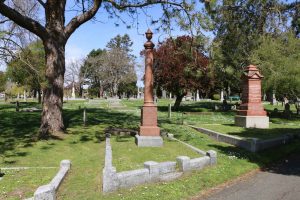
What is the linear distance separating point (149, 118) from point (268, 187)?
6734 mm

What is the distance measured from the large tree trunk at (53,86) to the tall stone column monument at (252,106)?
1100 cm

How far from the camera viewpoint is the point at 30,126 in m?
20.6

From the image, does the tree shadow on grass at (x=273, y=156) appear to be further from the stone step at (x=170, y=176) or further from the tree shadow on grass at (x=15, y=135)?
the tree shadow on grass at (x=15, y=135)

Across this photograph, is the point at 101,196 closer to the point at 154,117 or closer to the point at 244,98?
the point at 154,117

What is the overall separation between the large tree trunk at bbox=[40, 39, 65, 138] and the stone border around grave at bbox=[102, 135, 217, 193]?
5971 millimetres

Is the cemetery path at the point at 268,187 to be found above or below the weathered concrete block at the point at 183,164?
below

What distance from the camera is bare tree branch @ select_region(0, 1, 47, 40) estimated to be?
16250 mm

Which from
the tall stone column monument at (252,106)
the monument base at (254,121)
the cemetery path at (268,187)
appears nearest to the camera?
the cemetery path at (268,187)

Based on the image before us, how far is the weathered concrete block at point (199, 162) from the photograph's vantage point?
1151 centimetres

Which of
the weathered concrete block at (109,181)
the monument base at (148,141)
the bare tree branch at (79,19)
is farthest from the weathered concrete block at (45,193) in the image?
the bare tree branch at (79,19)

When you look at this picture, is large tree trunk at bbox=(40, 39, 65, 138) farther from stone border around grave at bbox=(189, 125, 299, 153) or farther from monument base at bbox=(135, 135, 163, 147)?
stone border around grave at bbox=(189, 125, 299, 153)

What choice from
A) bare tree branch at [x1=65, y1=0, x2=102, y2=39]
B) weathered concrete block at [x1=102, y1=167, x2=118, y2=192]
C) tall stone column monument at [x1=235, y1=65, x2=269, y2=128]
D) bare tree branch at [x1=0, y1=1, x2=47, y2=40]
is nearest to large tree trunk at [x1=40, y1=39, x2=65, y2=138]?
bare tree branch at [x1=0, y1=1, x2=47, y2=40]

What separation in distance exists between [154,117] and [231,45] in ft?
85.0

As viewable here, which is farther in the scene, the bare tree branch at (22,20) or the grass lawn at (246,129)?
the grass lawn at (246,129)
